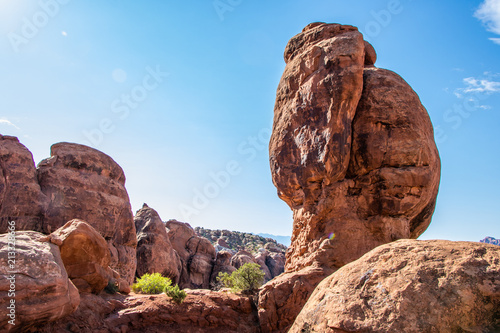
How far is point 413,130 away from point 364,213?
125 inches

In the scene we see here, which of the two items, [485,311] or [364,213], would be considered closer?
[485,311]

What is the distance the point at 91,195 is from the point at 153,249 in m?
9.13

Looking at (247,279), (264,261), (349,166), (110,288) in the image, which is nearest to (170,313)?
(110,288)

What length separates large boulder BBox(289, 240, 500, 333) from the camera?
440cm

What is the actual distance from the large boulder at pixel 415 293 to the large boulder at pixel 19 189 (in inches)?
539

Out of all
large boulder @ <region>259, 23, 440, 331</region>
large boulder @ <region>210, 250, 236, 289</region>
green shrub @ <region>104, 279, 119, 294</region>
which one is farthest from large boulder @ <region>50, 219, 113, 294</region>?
large boulder @ <region>210, 250, 236, 289</region>

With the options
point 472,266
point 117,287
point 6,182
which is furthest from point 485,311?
point 6,182

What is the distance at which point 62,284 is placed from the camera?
28.0 feet

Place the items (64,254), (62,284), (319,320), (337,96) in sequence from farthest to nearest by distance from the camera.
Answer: (337,96) → (64,254) → (62,284) → (319,320)

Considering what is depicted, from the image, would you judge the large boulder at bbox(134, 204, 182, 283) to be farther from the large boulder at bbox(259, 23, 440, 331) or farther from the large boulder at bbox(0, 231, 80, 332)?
the large boulder at bbox(0, 231, 80, 332)

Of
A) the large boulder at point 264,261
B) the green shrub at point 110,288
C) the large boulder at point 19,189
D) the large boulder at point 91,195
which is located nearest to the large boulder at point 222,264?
the large boulder at point 264,261

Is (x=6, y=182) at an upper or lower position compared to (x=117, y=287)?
upper

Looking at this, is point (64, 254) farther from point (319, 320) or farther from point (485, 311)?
point (485, 311)

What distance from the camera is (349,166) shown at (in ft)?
41.8
